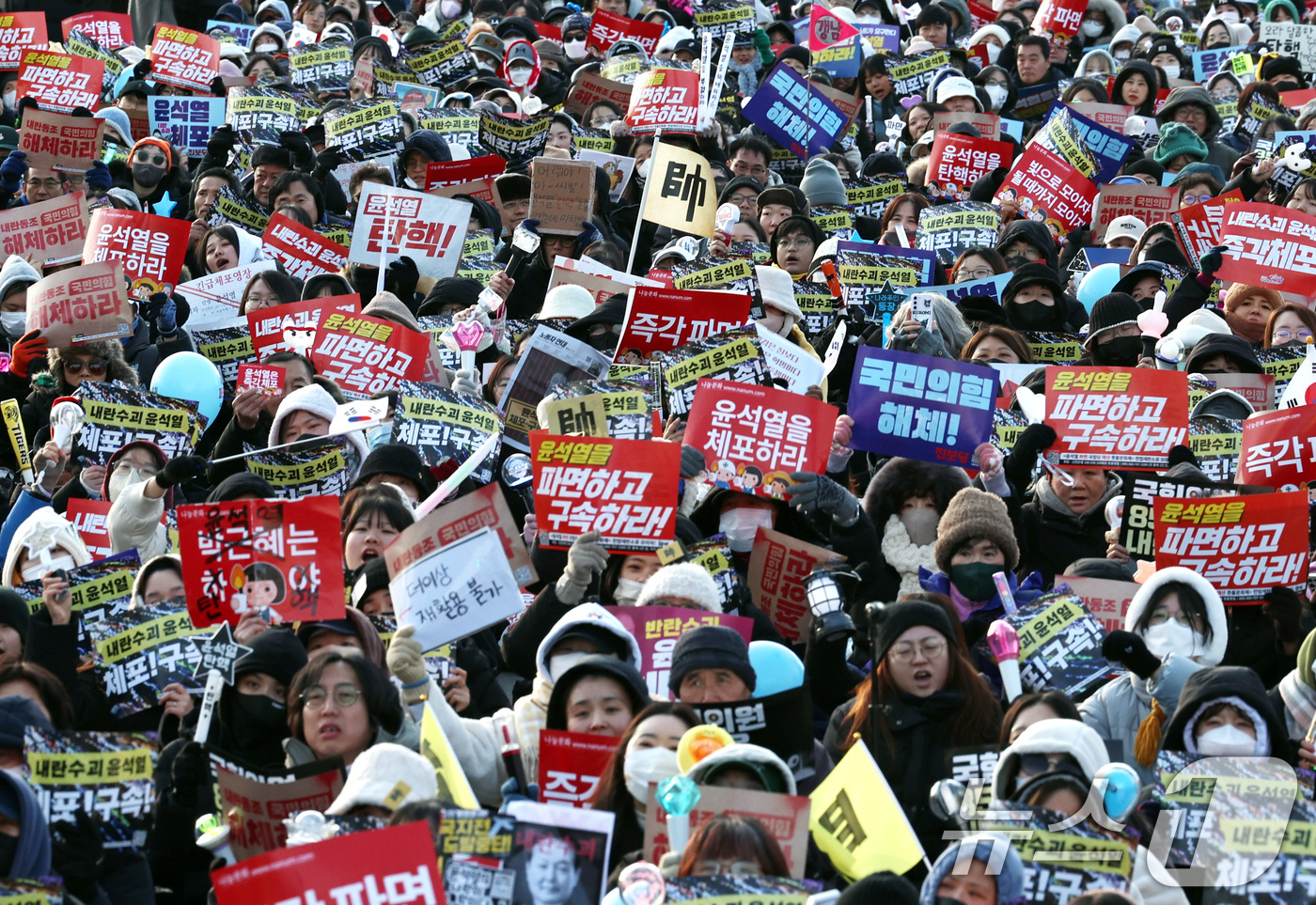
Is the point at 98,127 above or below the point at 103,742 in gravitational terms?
above

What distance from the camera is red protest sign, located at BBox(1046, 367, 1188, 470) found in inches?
340

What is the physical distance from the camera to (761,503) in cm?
835

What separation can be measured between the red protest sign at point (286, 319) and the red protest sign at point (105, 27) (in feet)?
27.4

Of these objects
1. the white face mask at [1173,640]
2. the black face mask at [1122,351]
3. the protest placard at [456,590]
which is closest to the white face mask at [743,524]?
the protest placard at [456,590]

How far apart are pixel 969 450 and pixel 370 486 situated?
2726 mm

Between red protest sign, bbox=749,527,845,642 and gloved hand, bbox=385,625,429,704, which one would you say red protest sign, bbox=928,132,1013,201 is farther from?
gloved hand, bbox=385,625,429,704

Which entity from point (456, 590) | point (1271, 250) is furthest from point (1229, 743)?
point (1271, 250)

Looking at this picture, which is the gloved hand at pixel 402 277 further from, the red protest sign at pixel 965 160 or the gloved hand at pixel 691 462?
the red protest sign at pixel 965 160

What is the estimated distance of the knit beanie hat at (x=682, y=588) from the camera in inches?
277

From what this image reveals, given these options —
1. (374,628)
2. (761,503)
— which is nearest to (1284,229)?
(761,503)

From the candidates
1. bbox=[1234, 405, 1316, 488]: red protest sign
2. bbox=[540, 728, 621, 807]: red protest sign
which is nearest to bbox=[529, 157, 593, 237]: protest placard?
bbox=[1234, 405, 1316, 488]: red protest sign

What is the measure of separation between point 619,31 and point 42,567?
11.1 metres

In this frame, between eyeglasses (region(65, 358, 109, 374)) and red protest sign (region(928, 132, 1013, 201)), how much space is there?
6.57m

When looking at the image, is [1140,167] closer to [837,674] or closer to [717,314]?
[717,314]
